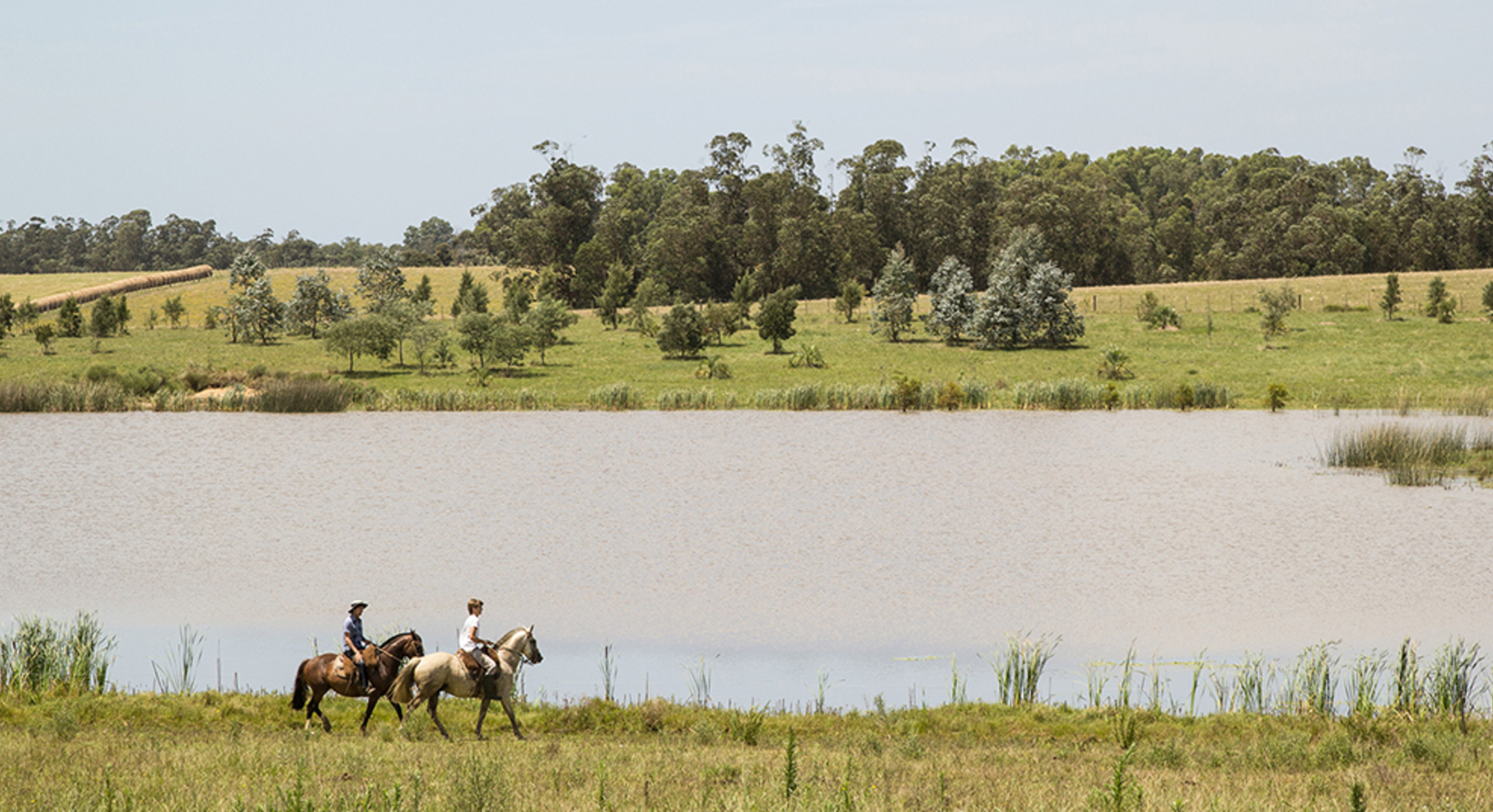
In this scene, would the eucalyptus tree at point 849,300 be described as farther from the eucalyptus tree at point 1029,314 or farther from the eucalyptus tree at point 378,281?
the eucalyptus tree at point 378,281

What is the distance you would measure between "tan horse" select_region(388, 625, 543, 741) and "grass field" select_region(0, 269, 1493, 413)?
47609mm

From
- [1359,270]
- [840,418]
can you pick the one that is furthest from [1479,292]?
[840,418]

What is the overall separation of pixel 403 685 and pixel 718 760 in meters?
3.78

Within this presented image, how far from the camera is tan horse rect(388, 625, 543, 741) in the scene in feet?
44.2

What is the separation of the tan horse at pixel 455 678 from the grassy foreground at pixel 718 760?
43 cm

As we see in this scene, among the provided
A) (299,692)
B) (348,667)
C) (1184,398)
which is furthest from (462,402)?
(348,667)

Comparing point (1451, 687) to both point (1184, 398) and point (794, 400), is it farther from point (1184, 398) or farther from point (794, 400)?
point (794, 400)

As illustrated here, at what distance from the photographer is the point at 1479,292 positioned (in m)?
93.6

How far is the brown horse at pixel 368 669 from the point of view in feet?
46.1

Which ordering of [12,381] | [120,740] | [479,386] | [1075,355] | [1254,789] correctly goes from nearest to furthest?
[1254,789], [120,740], [12,381], [479,386], [1075,355]

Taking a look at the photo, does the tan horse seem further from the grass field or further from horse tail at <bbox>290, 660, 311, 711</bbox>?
the grass field

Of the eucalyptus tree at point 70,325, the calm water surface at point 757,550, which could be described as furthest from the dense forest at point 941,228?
the calm water surface at point 757,550

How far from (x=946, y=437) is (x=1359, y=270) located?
279ft

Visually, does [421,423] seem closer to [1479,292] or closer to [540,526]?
[540,526]
